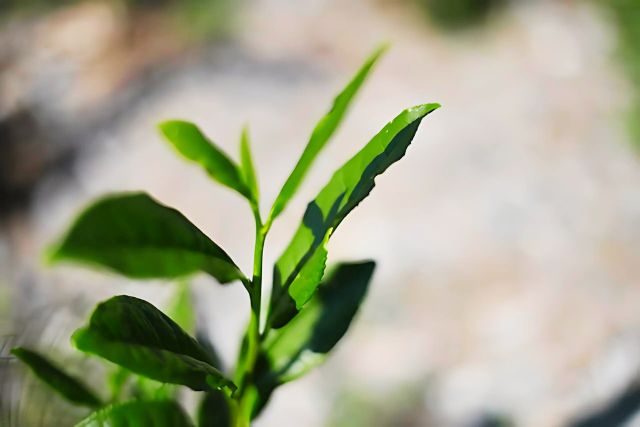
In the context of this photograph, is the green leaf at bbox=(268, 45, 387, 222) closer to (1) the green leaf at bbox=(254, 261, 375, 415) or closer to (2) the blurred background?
(1) the green leaf at bbox=(254, 261, 375, 415)

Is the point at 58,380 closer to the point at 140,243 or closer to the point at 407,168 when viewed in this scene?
the point at 140,243

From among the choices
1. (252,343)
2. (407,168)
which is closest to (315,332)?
(252,343)

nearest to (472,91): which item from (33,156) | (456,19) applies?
(456,19)

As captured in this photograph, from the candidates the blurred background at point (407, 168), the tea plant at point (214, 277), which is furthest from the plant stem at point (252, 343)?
the blurred background at point (407, 168)

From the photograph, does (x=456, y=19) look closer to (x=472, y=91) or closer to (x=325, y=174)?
(x=472, y=91)

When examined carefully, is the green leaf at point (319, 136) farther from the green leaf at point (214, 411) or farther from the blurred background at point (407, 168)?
the blurred background at point (407, 168)

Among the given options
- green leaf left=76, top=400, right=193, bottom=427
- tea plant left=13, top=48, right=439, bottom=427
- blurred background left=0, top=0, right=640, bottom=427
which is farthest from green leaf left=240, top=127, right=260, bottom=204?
blurred background left=0, top=0, right=640, bottom=427
